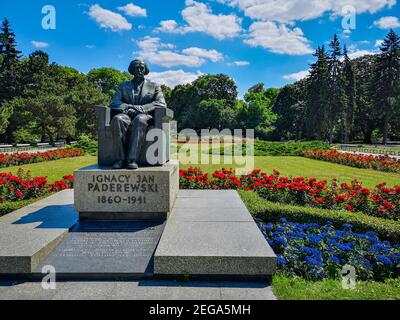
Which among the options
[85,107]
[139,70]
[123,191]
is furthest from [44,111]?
[123,191]

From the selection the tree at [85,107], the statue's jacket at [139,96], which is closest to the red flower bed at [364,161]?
the statue's jacket at [139,96]

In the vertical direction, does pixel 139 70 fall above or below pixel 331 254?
above

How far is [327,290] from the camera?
3842 mm

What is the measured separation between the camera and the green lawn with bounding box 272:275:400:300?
3646 mm

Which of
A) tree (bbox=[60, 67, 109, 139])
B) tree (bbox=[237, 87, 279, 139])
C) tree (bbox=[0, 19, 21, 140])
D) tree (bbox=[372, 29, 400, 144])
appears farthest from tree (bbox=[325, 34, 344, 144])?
tree (bbox=[0, 19, 21, 140])

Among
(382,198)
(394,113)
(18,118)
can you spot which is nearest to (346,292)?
(382,198)

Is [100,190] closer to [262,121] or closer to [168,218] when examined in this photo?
[168,218]

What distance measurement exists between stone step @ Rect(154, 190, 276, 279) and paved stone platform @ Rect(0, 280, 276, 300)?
0.53ft

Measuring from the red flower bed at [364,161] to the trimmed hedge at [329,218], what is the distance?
11.5 m

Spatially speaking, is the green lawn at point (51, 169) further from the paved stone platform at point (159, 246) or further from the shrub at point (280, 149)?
the shrub at point (280, 149)

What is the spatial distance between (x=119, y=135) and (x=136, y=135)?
327 mm

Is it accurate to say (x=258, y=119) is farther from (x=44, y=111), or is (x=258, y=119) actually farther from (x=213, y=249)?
(x=213, y=249)
